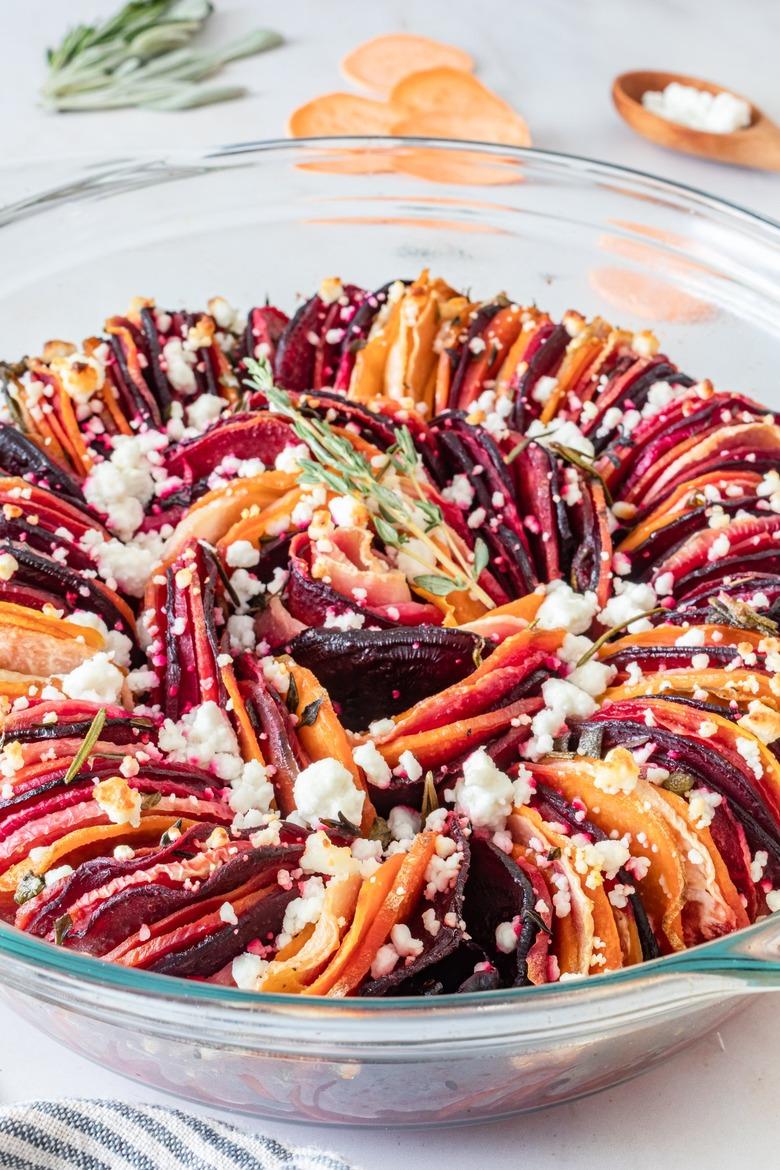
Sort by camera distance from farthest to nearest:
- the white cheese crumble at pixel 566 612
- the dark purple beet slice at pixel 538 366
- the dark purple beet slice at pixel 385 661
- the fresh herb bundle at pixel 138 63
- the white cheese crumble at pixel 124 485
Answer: the fresh herb bundle at pixel 138 63
the dark purple beet slice at pixel 538 366
the white cheese crumble at pixel 124 485
the white cheese crumble at pixel 566 612
the dark purple beet slice at pixel 385 661

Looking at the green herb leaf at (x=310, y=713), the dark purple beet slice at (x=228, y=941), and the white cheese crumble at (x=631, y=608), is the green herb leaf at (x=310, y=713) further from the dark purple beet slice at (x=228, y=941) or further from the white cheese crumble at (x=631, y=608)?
the white cheese crumble at (x=631, y=608)

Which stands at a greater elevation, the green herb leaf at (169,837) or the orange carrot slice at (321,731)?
the orange carrot slice at (321,731)

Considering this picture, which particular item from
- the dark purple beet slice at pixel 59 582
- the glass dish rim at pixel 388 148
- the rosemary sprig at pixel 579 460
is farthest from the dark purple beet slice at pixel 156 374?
the rosemary sprig at pixel 579 460

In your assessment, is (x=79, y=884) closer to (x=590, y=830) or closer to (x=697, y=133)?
(x=590, y=830)

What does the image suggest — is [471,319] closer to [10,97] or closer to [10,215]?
[10,215]

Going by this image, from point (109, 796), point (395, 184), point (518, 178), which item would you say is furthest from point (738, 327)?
point (109, 796)

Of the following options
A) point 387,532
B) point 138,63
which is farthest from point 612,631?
point 138,63
